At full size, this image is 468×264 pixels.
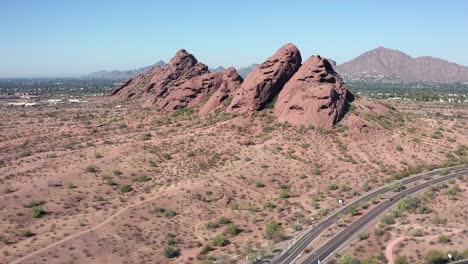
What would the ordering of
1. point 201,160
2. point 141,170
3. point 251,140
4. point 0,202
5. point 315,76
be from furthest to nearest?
point 315,76
point 251,140
point 201,160
point 141,170
point 0,202

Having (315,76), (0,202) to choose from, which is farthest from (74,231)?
(315,76)

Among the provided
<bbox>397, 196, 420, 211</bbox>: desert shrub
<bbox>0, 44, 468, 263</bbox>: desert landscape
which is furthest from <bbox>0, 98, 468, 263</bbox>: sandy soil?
<bbox>397, 196, 420, 211</bbox>: desert shrub

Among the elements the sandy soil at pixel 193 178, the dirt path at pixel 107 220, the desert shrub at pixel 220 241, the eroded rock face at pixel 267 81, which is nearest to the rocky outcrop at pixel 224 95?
the sandy soil at pixel 193 178

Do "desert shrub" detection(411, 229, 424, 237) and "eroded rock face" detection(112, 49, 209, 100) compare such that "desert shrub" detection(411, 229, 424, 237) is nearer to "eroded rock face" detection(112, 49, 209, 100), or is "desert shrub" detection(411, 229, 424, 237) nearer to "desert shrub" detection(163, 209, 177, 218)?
"desert shrub" detection(163, 209, 177, 218)

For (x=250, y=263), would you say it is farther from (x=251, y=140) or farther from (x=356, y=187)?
(x=251, y=140)

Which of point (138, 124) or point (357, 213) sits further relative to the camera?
point (138, 124)

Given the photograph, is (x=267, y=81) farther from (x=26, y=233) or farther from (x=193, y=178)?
(x=26, y=233)
